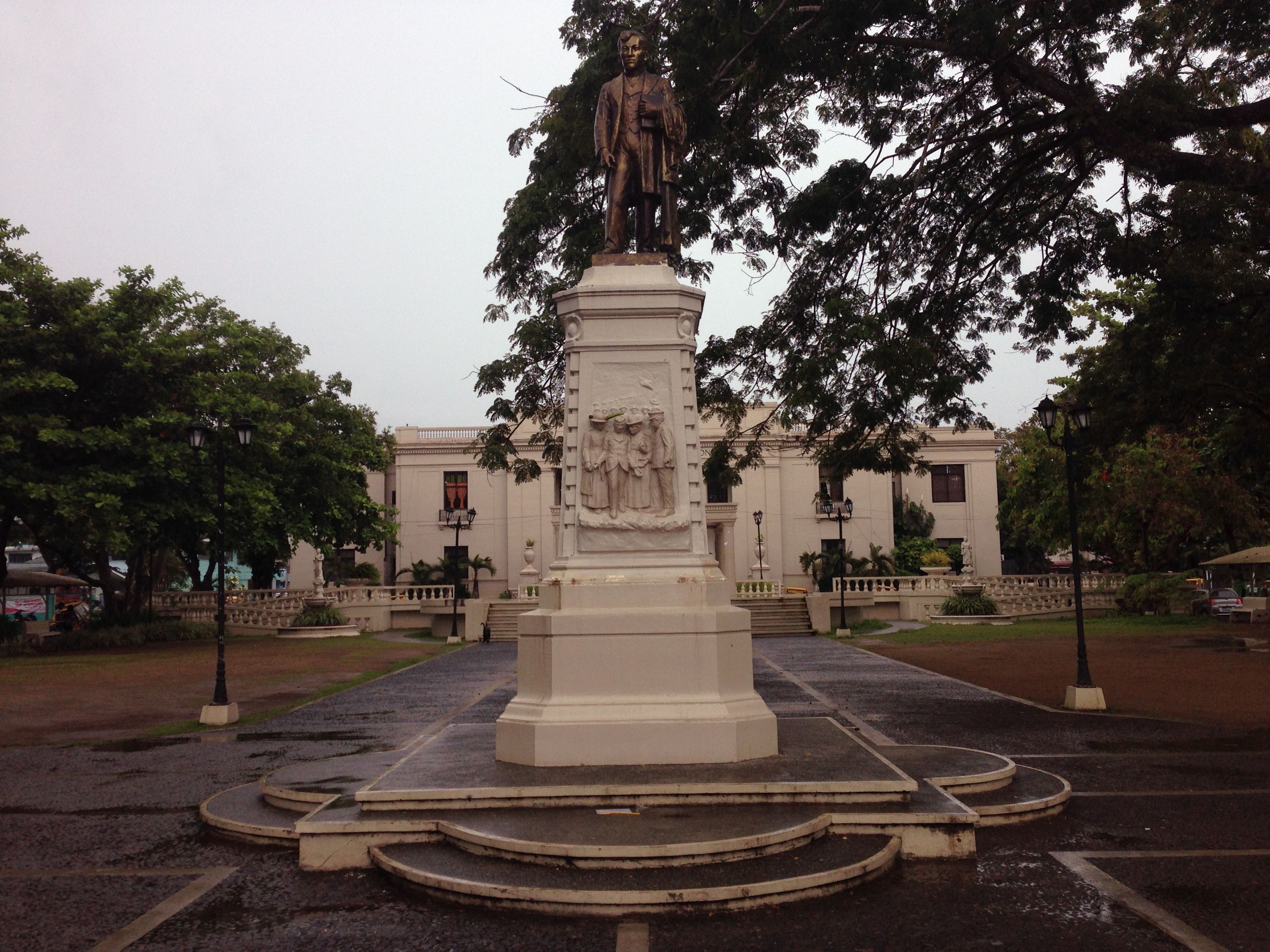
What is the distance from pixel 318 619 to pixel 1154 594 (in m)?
30.7

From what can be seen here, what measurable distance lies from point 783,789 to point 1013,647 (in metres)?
20.5

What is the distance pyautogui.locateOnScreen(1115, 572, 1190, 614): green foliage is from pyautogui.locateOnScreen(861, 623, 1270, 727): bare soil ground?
7220mm

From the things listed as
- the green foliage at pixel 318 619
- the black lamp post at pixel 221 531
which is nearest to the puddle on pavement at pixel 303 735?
the black lamp post at pixel 221 531

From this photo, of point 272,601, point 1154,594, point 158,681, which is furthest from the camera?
point 272,601

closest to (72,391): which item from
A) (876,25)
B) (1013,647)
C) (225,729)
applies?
(225,729)

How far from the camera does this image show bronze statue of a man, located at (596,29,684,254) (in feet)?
28.7

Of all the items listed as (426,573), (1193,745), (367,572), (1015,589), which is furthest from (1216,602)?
(367,572)

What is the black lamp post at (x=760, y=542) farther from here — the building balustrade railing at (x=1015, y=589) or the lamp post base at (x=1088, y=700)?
the lamp post base at (x=1088, y=700)

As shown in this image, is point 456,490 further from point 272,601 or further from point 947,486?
point 947,486

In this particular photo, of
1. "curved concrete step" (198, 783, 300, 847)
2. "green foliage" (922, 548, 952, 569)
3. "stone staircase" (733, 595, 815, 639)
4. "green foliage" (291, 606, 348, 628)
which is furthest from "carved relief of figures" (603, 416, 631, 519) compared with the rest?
"green foliage" (922, 548, 952, 569)

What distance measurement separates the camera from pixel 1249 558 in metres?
30.1

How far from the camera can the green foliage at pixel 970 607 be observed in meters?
36.4

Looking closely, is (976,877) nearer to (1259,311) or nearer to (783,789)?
(783,789)

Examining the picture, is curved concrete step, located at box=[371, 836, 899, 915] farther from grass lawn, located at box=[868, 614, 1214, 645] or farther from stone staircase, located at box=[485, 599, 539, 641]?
stone staircase, located at box=[485, 599, 539, 641]
